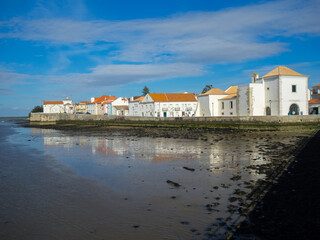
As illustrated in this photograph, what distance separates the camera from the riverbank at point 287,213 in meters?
5.75

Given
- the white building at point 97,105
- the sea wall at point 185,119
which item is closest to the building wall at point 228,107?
the sea wall at point 185,119

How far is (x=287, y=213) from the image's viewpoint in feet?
22.1

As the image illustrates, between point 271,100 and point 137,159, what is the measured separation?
1252 inches

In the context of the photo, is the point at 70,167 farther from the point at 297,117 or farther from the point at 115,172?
the point at 297,117

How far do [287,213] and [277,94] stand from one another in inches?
1451

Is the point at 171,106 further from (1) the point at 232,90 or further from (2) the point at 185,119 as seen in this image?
(2) the point at 185,119

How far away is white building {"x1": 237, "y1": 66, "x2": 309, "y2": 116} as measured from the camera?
40.0m

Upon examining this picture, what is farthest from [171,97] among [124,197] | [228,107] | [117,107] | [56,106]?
[56,106]

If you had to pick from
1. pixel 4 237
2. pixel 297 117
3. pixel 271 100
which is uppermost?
pixel 271 100

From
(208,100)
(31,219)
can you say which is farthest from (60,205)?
(208,100)

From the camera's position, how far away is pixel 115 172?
1246 cm

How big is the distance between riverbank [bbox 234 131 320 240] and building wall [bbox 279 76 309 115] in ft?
106

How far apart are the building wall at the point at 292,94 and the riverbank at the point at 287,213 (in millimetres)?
32430

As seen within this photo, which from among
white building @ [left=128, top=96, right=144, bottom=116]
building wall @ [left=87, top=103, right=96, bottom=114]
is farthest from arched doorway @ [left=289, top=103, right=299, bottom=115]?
building wall @ [left=87, top=103, right=96, bottom=114]
